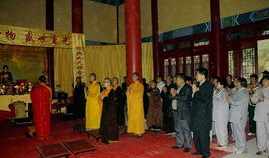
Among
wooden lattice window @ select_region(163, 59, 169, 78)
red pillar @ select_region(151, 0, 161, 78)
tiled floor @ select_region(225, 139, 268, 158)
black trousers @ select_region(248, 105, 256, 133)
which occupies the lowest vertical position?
tiled floor @ select_region(225, 139, 268, 158)

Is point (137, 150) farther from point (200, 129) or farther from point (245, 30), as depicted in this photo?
point (245, 30)

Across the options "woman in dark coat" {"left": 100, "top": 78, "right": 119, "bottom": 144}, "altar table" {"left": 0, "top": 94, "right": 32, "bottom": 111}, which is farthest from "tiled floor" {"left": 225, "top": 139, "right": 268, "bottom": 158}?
"altar table" {"left": 0, "top": 94, "right": 32, "bottom": 111}

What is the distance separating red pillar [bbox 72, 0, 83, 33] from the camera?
10373 mm

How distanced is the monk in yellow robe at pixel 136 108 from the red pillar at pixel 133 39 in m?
0.89

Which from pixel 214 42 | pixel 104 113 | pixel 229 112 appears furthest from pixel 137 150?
pixel 214 42

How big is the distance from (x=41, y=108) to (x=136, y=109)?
7.02ft

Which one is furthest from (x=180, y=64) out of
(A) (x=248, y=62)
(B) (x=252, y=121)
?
(B) (x=252, y=121)

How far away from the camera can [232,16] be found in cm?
859

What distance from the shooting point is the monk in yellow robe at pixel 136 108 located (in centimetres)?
662

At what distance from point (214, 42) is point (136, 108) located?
362cm

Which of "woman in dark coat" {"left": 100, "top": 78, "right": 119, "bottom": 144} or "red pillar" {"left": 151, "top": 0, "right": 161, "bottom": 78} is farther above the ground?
"red pillar" {"left": 151, "top": 0, "right": 161, "bottom": 78}

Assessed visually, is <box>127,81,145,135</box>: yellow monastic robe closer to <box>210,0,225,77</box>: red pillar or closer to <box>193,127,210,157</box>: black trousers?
<box>193,127,210,157</box>: black trousers

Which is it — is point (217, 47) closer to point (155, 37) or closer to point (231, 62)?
point (231, 62)

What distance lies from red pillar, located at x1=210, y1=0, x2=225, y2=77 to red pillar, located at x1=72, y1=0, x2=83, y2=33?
14.9 ft
